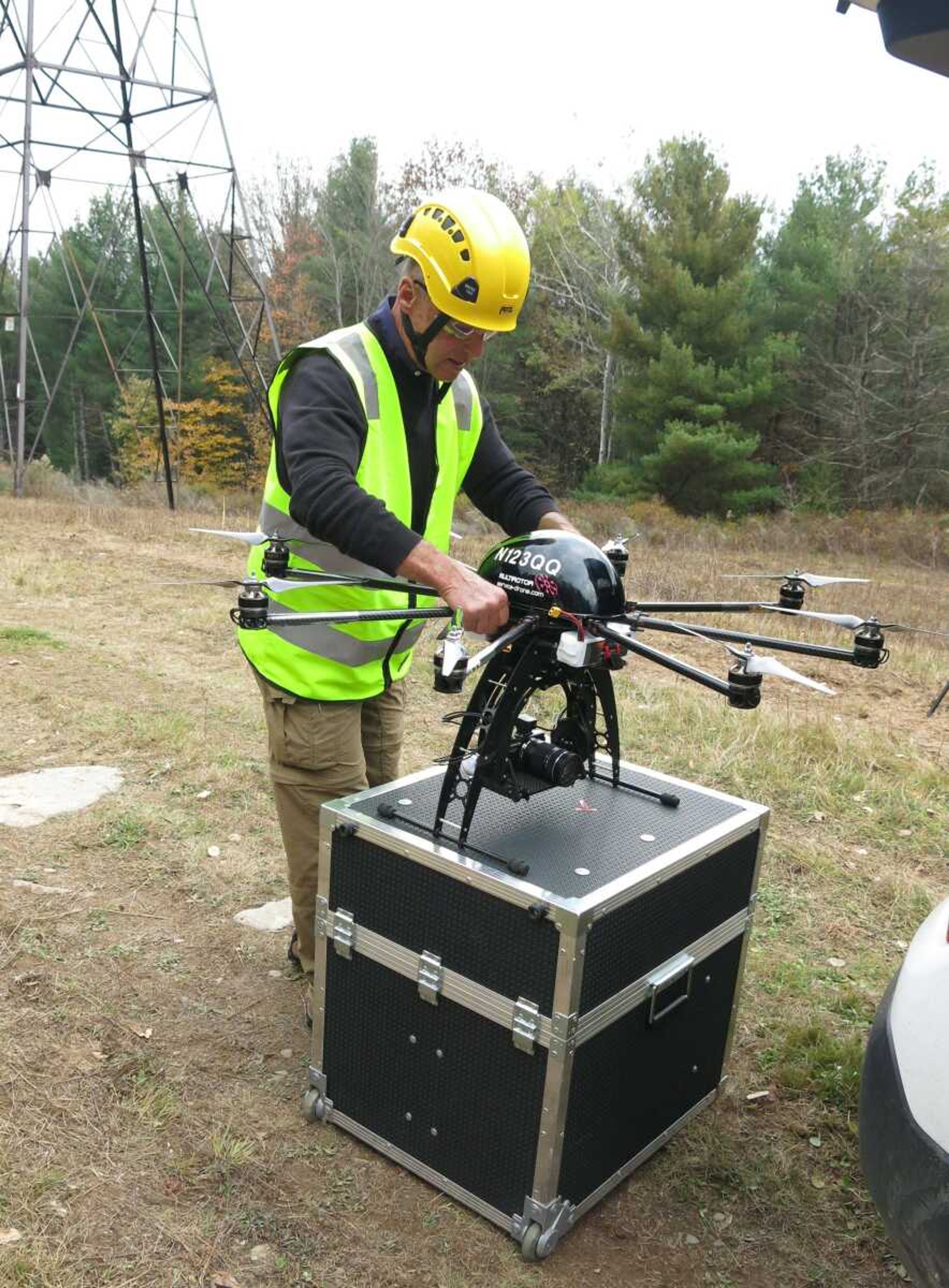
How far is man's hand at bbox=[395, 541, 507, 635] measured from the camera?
7.84 ft

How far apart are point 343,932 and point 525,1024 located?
0.60 metres

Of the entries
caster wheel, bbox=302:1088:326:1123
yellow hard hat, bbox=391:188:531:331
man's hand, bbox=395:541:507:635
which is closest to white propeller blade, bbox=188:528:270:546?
man's hand, bbox=395:541:507:635

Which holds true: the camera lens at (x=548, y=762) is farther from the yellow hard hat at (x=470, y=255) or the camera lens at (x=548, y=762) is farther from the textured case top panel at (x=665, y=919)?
the yellow hard hat at (x=470, y=255)

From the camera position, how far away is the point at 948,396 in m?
24.4

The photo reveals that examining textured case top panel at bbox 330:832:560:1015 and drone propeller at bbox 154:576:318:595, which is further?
textured case top panel at bbox 330:832:560:1015

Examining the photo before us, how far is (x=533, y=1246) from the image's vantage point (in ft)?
8.20

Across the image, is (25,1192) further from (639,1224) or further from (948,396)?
(948,396)

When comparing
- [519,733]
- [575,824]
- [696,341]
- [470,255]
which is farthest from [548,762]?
[696,341]

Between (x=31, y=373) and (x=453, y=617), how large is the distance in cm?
4279

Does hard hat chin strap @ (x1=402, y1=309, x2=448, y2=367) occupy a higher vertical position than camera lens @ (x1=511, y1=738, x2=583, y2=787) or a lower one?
higher

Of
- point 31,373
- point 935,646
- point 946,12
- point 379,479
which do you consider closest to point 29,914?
point 379,479

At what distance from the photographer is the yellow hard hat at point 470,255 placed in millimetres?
2656

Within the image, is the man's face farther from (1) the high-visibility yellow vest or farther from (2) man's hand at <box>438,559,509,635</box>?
(2) man's hand at <box>438,559,509,635</box>

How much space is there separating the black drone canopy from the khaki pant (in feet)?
2.70
